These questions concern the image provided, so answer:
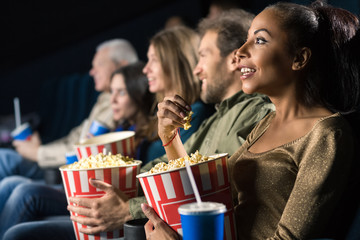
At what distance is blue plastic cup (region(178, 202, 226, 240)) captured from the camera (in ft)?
2.75

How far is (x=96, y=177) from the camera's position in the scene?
1.34 meters

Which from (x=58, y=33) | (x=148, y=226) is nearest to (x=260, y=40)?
(x=148, y=226)

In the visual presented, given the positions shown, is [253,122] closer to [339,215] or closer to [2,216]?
[339,215]

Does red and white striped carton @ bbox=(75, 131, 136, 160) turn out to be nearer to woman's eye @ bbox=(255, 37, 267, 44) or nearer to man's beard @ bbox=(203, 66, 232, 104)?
man's beard @ bbox=(203, 66, 232, 104)

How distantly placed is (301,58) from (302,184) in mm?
318

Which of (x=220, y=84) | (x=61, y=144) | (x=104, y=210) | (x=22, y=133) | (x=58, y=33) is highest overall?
(x=58, y=33)

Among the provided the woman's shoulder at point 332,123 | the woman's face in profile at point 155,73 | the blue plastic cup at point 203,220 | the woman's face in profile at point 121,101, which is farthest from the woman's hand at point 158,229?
the woman's face in profile at point 121,101

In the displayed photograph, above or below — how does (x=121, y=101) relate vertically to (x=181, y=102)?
below

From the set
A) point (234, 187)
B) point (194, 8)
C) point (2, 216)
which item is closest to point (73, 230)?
point (2, 216)

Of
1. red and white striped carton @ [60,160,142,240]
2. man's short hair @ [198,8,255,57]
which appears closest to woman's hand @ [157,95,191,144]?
red and white striped carton @ [60,160,142,240]

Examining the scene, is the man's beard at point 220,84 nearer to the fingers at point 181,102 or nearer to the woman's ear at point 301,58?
the fingers at point 181,102

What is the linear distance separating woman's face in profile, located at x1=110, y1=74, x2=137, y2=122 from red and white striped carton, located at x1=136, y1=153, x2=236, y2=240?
4.94 feet

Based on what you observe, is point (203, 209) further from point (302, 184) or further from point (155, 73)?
point (155, 73)

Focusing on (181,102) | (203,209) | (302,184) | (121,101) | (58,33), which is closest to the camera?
(203,209)
